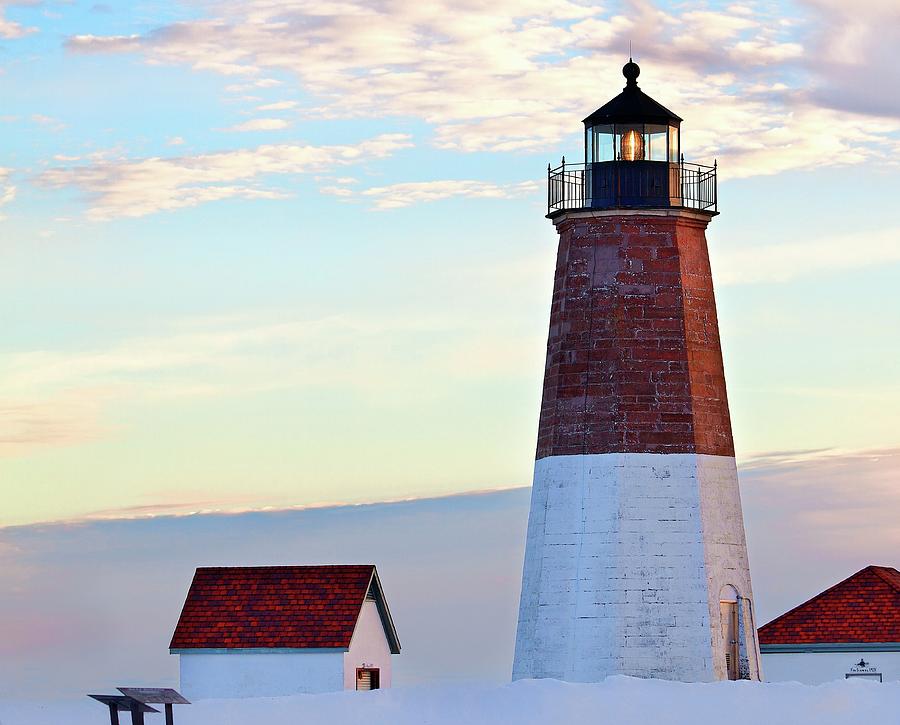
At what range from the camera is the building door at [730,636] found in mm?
38000

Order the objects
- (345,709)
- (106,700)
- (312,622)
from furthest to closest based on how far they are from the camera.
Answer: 1. (312,622)
2. (345,709)
3. (106,700)

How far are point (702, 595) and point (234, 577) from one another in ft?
35.8

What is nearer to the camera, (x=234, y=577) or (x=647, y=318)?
(x=647, y=318)

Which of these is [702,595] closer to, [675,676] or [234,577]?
[675,676]

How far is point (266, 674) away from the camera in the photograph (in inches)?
1657

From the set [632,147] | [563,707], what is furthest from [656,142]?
A: [563,707]

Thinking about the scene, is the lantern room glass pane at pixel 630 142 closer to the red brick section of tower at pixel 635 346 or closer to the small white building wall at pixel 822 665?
the red brick section of tower at pixel 635 346

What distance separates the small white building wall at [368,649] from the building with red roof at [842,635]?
9.43 meters

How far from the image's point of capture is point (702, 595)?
3762cm

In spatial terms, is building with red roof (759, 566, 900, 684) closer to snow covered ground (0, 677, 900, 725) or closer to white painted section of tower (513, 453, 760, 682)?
snow covered ground (0, 677, 900, 725)

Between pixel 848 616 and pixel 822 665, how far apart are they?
1283 millimetres

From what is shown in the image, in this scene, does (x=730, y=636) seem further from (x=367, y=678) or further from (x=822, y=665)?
(x=822, y=665)

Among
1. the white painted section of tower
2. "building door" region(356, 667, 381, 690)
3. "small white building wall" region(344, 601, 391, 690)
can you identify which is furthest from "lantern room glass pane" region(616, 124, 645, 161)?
"building door" region(356, 667, 381, 690)

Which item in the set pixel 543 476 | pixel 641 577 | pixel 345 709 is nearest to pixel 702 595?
pixel 641 577
